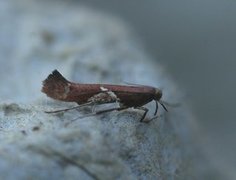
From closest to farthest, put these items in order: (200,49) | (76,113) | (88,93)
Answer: (76,113) → (88,93) → (200,49)

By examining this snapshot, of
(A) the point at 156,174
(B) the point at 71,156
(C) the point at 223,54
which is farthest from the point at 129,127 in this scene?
(C) the point at 223,54

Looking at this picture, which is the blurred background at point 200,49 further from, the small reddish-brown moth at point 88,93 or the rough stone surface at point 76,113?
the small reddish-brown moth at point 88,93

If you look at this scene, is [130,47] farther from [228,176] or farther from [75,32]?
[228,176]

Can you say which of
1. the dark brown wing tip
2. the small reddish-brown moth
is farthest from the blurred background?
the dark brown wing tip

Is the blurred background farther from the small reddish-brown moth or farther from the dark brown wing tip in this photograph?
the dark brown wing tip

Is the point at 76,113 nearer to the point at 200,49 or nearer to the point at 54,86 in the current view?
the point at 54,86

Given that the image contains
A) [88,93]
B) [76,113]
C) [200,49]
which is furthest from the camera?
[200,49]

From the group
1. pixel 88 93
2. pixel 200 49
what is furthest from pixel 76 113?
pixel 200 49
